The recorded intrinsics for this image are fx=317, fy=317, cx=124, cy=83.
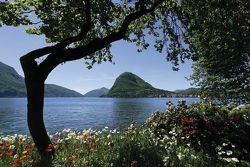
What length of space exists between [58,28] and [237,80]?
22.9 m

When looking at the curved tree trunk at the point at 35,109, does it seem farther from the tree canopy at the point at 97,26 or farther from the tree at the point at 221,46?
the tree at the point at 221,46

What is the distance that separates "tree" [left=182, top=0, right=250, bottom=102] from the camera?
15.4 metres

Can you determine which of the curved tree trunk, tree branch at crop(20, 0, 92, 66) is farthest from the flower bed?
tree branch at crop(20, 0, 92, 66)

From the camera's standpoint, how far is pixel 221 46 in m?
26.3

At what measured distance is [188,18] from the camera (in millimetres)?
16781

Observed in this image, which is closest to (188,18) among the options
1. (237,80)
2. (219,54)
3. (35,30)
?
(35,30)

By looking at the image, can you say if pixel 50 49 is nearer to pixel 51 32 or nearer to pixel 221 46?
pixel 51 32

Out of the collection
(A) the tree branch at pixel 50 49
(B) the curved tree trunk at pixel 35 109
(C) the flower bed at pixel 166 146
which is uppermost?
(A) the tree branch at pixel 50 49

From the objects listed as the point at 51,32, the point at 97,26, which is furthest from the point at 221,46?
the point at 51,32

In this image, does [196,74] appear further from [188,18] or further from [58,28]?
[58,28]

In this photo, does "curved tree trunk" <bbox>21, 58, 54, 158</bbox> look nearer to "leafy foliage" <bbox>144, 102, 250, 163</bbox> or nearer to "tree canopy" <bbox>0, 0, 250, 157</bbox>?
"tree canopy" <bbox>0, 0, 250, 157</bbox>

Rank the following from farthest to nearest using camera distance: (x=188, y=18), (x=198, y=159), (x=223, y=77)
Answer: (x=223, y=77) → (x=188, y=18) → (x=198, y=159)

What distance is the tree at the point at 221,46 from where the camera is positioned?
605 inches

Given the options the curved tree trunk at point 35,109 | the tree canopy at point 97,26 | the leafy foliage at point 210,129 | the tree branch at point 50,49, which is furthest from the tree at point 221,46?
the curved tree trunk at point 35,109
